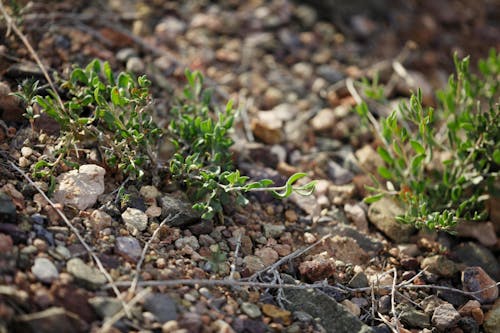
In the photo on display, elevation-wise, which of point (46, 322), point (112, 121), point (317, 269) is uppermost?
point (112, 121)

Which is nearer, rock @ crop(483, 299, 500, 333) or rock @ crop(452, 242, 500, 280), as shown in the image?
rock @ crop(483, 299, 500, 333)

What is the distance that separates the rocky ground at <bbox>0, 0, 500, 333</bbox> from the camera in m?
2.19

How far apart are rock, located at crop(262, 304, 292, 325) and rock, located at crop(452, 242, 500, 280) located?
1.16 m

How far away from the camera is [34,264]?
214 centimetres

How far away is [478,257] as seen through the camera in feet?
9.79

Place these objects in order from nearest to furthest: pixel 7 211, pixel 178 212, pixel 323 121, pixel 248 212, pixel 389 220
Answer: pixel 7 211 < pixel 178 212 < pixel 248 212 < pixel 389 220 < pixel 323 121

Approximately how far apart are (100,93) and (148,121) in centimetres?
30

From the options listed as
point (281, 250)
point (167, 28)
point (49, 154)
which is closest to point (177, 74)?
point (167, 28)

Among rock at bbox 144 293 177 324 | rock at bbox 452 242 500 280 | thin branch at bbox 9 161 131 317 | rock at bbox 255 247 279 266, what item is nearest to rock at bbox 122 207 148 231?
thin branch at bbox 9 161 131 317

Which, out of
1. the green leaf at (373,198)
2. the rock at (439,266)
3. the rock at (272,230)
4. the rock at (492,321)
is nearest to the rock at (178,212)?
the rock at (272,230)

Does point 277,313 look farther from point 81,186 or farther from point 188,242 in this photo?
point 81,186

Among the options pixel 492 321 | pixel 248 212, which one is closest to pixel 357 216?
pixel 248 212

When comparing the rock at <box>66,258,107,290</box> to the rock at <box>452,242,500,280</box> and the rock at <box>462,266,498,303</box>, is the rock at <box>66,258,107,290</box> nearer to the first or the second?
the rock at <box>462,266,498,303</box>

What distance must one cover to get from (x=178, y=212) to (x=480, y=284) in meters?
1.55
